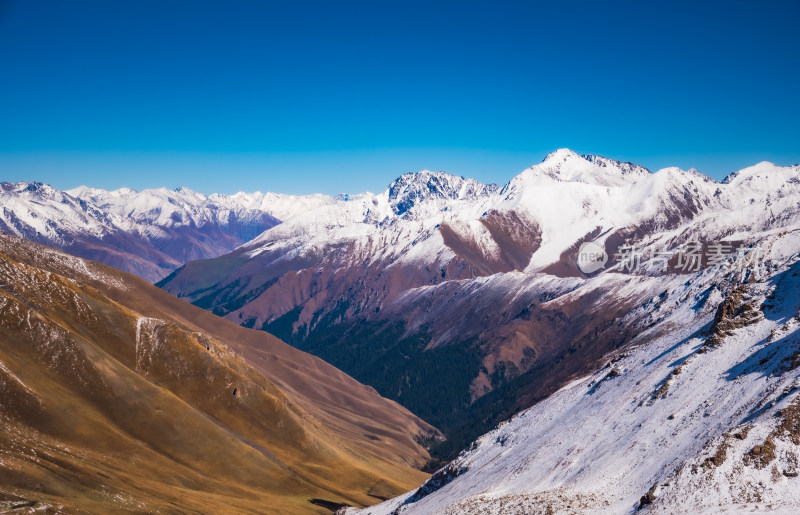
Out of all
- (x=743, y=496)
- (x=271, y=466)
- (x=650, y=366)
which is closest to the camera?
(x=743, y=496)

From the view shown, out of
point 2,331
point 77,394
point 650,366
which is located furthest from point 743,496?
point 2,331

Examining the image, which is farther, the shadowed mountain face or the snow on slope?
the shadowed mountain face

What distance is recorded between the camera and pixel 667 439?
8531 cm

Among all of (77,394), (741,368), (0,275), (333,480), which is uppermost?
(0,275)

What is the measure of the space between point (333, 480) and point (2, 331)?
4080 inches

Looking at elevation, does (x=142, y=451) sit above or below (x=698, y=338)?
below

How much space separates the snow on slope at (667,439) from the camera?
6550cm

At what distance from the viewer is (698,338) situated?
133875 millimetres

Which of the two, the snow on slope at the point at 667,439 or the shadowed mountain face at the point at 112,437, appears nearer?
the snow on slope at the point at 667,439

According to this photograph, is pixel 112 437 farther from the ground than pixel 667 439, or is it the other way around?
pixel 667 439

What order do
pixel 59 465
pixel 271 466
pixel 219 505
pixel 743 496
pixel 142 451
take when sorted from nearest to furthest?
pixel 743 496 < pixel 59 465 < pixel 219 505 < pixel 142 451 < pixel 271 466

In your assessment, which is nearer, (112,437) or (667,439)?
(667,439)

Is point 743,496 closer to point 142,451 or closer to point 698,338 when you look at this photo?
point 698,338

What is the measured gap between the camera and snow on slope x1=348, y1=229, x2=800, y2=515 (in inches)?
2579
